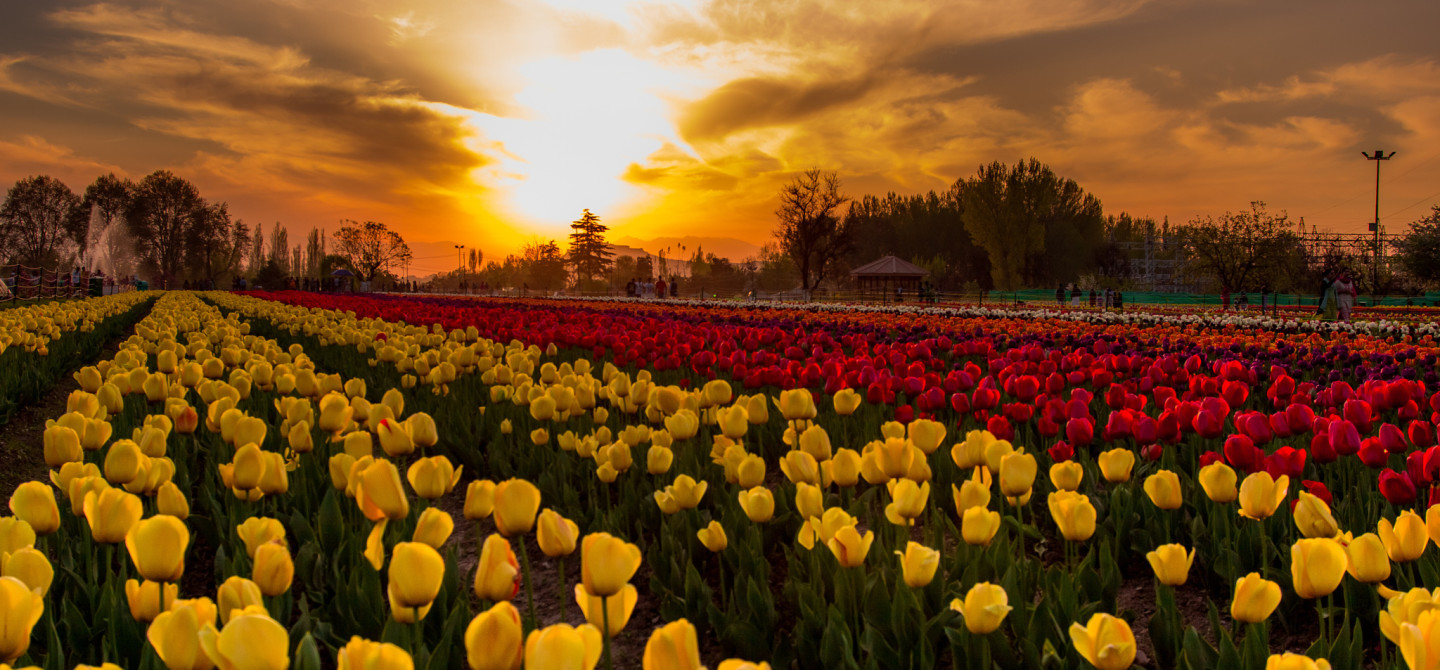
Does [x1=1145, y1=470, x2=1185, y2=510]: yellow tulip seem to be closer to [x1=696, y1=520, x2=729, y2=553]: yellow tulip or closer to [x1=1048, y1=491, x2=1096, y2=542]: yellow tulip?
[x1=1048, y1=491, x2=1096, y2=542]: yellow tulip

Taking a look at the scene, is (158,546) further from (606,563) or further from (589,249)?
(589,249)

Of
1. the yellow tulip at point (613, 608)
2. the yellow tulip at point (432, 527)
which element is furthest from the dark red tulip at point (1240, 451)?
the yellow tulip at point (432, 527)

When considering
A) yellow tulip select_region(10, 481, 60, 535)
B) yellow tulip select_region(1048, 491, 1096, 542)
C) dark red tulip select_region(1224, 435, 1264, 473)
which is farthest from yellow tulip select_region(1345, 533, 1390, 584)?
yellow tulip select_region(10, 481, 60, 535)

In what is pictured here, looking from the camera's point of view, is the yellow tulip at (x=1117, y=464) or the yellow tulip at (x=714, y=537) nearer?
the yellow tulip at (x=714, y=537)

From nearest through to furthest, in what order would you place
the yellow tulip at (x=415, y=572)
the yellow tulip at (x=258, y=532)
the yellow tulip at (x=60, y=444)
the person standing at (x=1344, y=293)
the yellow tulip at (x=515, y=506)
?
the yellow tulip at (x=415, y=572), the yellow tulip at (x=515, y=506), the yellow tulip at (x=258, y=532), the yellow tulip at (x=60, y=444), the person standing at (x=1344, y=293)

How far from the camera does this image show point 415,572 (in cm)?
142

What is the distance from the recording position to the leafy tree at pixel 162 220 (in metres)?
73.0

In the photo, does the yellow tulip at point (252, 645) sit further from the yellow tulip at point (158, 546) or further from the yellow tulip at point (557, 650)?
the yellow tulip at point (158, 546)

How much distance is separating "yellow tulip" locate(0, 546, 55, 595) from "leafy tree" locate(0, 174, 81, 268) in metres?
91.5

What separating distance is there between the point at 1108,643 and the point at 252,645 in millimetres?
1332

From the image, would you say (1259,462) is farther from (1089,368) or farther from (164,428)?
(164,428)

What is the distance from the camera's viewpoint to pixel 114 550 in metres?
2.96

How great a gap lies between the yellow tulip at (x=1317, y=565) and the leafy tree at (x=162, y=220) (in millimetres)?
85185

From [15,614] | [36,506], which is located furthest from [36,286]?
[15,614]
